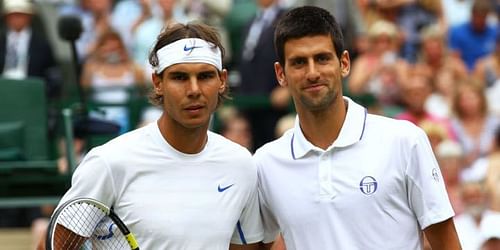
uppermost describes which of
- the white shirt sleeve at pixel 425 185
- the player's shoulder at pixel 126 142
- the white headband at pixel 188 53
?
the white headband at pixel 188 53

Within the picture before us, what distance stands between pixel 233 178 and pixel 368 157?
593mm

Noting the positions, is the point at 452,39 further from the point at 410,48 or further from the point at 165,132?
the point at 165,132

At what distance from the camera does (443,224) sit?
6.24 m

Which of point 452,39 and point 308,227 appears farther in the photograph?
point 452,39

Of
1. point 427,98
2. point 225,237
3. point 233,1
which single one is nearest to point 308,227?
point 225,237

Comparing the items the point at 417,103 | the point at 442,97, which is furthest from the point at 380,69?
the point at 417,103

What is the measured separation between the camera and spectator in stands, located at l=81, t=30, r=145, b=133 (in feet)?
42.2

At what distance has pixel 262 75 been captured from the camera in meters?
13.0

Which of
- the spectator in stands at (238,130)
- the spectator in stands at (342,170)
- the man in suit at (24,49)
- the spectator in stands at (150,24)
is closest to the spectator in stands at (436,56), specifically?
the spectator in stands at (238,130)

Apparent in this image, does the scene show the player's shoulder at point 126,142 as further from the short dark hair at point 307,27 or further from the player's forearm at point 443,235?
the player's forearm at point 443,235

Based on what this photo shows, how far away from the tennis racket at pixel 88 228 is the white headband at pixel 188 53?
67cm

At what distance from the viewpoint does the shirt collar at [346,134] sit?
20.8 feet

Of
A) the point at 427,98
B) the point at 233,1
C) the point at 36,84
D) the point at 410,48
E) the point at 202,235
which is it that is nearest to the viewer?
the point at 202,235

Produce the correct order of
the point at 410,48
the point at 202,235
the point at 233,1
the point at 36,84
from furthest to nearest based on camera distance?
the point at 233,1
the point at 410,48
the point at 36,84
the point at 202,235
